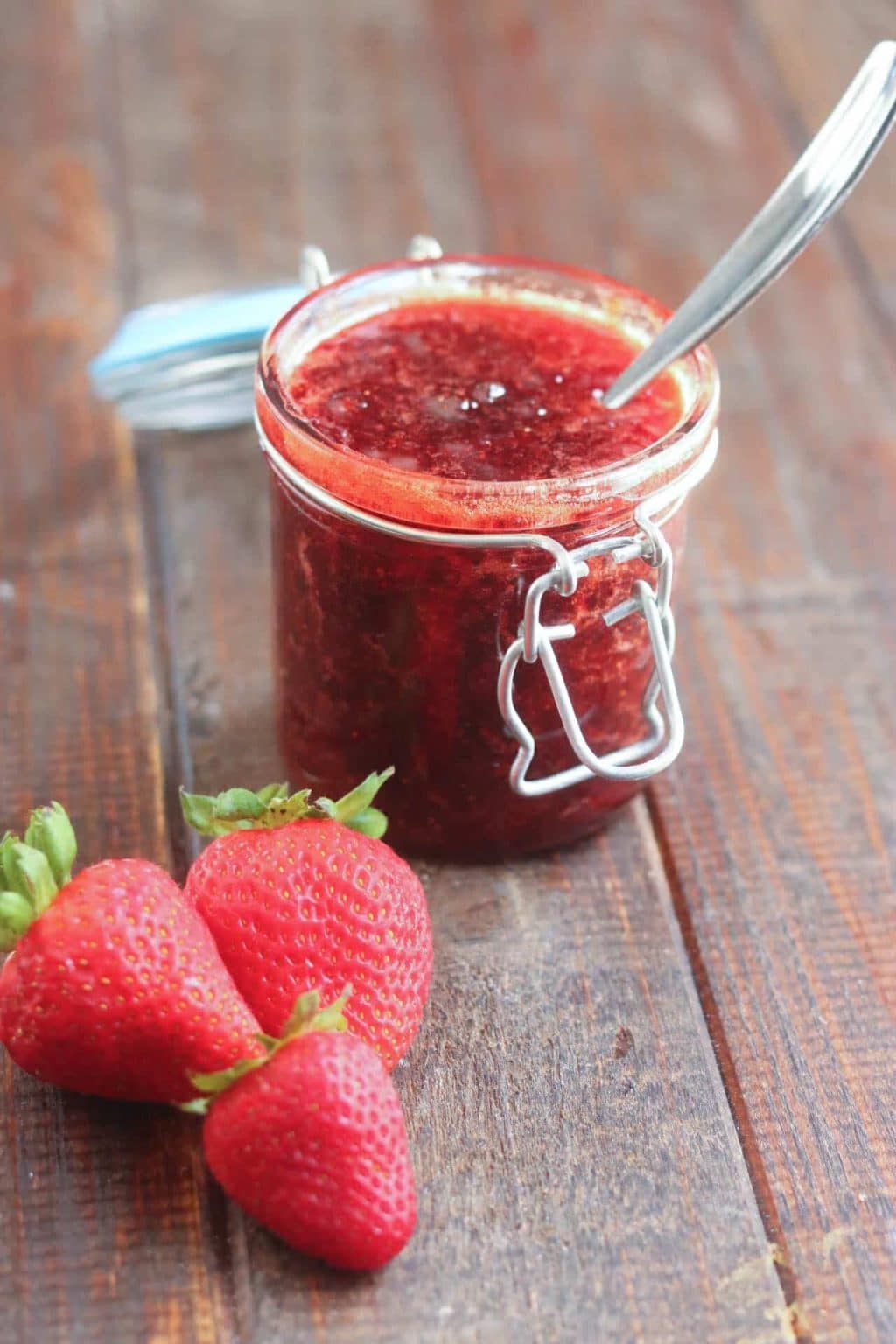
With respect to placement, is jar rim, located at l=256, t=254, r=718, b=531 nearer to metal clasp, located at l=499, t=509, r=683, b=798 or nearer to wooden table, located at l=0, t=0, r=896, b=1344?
metal clasp, located at l=499, t=509, r=683, b=798

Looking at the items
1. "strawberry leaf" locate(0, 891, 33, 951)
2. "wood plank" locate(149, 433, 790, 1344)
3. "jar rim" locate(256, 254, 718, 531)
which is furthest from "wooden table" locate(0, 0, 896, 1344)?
"jar rim" locate(256, 254, 718, 531)

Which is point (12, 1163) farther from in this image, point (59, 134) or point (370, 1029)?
point (59, 134)

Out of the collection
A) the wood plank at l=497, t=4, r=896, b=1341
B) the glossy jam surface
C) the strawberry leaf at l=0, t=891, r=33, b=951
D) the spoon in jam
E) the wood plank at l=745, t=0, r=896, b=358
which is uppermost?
the spoon in jam

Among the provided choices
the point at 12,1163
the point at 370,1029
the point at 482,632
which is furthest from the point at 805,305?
the point at 12,1163

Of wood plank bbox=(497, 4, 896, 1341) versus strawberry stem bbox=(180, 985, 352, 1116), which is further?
wood plank bbox=(497, 4, 896, 1341)

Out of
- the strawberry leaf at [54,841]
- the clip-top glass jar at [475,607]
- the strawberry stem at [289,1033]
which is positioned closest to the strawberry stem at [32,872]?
the strawberry leaf at [54,841]

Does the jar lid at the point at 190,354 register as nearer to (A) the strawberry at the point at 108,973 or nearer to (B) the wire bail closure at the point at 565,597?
(B) the wire bail closure at the point at 565,597
